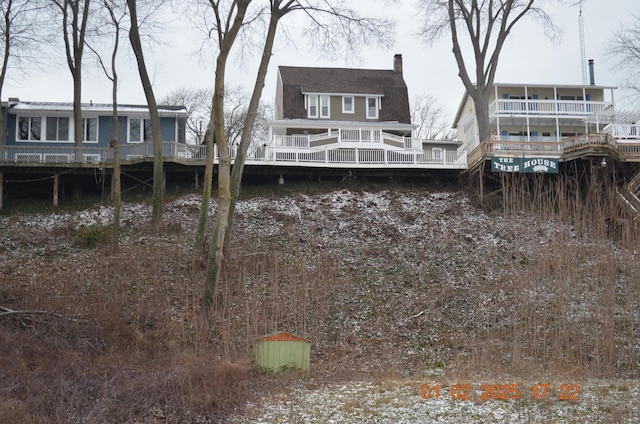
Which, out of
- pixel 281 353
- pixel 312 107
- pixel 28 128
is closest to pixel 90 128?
pixel 28 128

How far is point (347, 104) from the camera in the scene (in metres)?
35.2

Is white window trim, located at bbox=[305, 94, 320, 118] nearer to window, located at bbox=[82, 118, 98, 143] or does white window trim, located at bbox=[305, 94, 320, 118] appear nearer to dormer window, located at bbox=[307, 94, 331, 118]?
dormer window, located at bbox=[307, 94, 331, 118]

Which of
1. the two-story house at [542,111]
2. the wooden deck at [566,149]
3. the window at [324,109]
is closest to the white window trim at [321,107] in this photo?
the window at [324,109]

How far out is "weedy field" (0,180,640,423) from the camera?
425 inches

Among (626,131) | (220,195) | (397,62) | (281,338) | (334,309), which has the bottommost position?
(281,338)

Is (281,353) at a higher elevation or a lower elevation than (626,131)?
lower

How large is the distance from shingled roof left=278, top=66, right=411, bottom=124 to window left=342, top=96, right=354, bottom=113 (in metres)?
0.34

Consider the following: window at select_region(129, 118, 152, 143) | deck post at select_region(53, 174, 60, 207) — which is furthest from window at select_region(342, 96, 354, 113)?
deck post at select_region(53, 174, 60, 207)

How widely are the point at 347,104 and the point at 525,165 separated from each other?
1334 centimetres

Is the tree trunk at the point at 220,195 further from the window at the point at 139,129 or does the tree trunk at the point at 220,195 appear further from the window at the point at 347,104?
the window at the point at 347,104

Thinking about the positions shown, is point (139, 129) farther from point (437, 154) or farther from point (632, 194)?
point (632, 194)

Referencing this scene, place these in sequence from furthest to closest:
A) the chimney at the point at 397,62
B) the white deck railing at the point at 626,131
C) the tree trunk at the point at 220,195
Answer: the chimney at the point at 397,62 → the white deck railing at the point at 626,131 → the tree trunk at the point at 220,195

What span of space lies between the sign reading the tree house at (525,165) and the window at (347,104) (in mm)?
12535

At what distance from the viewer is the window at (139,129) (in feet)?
97.2
